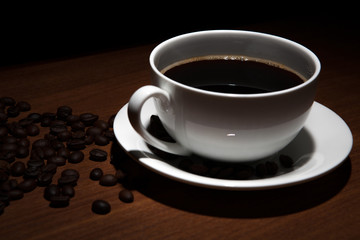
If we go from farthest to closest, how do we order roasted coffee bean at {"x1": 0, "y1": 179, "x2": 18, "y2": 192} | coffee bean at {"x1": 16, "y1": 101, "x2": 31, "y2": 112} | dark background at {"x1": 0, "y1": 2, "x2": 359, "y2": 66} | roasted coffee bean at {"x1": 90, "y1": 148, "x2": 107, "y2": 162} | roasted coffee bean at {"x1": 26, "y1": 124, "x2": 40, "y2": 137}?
dark background at {"x1": 0, "y1": 2, "x2": 359, "y2": 66} < coffee bean at {"x1": 16, "y1": 101, "x2": 31, "y2": 112} < roasted coffee bean at {"x1": 26, "y1": 124, "x2": 40, "y2": 137} < roasted coffee bean at {"x1": 90, "y1": 148, "x2": 107, "y2": 162} < roasted coffee bean at {"x1": 0, "y1": 179, "x2": 18, "y2": 192}

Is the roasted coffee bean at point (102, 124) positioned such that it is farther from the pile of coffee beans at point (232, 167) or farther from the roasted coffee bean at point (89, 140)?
the pile of coffee beans at point (232, 167)

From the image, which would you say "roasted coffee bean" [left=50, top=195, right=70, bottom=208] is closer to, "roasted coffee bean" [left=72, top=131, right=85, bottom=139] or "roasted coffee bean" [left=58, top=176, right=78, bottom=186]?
"roasted coffee bean" [left=58, top=176, right=78, bottom=186]

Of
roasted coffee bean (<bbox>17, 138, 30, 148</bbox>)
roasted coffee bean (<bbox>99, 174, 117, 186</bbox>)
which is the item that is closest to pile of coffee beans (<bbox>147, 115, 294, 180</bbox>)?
roasted coffee bean (<bbox>99, 174, 117, 186</bbox>)

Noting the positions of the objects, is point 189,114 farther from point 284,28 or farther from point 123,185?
point 284,28

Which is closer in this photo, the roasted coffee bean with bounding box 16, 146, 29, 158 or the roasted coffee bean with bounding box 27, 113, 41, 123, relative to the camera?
the roasted coffee bean with bounding box 16, 146, 29, 158

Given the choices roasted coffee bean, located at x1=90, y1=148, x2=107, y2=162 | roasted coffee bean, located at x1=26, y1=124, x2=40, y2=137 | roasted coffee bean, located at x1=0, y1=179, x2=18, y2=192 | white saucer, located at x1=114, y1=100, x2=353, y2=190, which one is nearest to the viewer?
white saucer, located at x1=114, y1=100, x2=353, y2=190

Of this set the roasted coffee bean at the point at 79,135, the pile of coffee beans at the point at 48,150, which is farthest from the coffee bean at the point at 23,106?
the roasted coffee bean at the point at 79,135

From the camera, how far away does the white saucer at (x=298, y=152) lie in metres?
0.79

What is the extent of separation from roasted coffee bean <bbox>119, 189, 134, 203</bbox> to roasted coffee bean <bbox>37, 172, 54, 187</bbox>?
0.52 feet

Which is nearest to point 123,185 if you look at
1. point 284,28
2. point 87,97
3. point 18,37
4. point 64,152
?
point 64,152

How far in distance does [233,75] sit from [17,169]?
527 mm

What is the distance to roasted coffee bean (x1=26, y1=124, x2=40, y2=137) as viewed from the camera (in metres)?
1.10

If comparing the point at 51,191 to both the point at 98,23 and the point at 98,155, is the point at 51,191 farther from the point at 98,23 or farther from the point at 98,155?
the point at 98,23

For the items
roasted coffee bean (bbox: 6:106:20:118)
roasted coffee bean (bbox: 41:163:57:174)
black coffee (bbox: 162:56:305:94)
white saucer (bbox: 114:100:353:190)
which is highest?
black coffee (bbox: 162:56:305:94)
